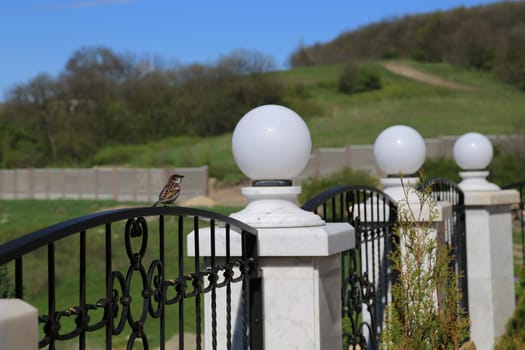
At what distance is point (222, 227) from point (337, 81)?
6525 cm

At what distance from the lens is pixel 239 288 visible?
113 inches

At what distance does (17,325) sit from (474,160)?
5.82 meters

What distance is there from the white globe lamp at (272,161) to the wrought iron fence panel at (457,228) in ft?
9.08

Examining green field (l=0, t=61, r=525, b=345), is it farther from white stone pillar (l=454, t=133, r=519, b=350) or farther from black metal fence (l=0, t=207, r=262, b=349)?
black metal fence (l=0, t=207, r=262, b=349)

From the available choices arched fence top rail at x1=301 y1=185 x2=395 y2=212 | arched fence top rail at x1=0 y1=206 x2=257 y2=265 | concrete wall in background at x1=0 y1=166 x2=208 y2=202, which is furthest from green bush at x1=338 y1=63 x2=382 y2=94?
arched fence top rail at x1=0 y1=206 x2=257 y2=265

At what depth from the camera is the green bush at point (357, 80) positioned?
2549 inches

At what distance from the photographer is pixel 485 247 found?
6336 mm

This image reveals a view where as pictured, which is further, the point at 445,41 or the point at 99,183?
the point at 445,41

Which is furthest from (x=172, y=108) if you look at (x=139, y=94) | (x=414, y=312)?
(x=414, y=312)

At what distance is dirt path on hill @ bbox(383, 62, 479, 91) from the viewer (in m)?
69.4

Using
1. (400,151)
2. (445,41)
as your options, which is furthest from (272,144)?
(445,41)

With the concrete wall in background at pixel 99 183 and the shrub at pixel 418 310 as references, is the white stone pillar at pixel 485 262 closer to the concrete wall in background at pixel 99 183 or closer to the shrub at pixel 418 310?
the shrub at pixel 418 310

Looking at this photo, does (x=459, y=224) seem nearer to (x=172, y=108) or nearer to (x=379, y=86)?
(x=172, y=108)

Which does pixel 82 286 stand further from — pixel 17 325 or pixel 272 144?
pixel 272 144
